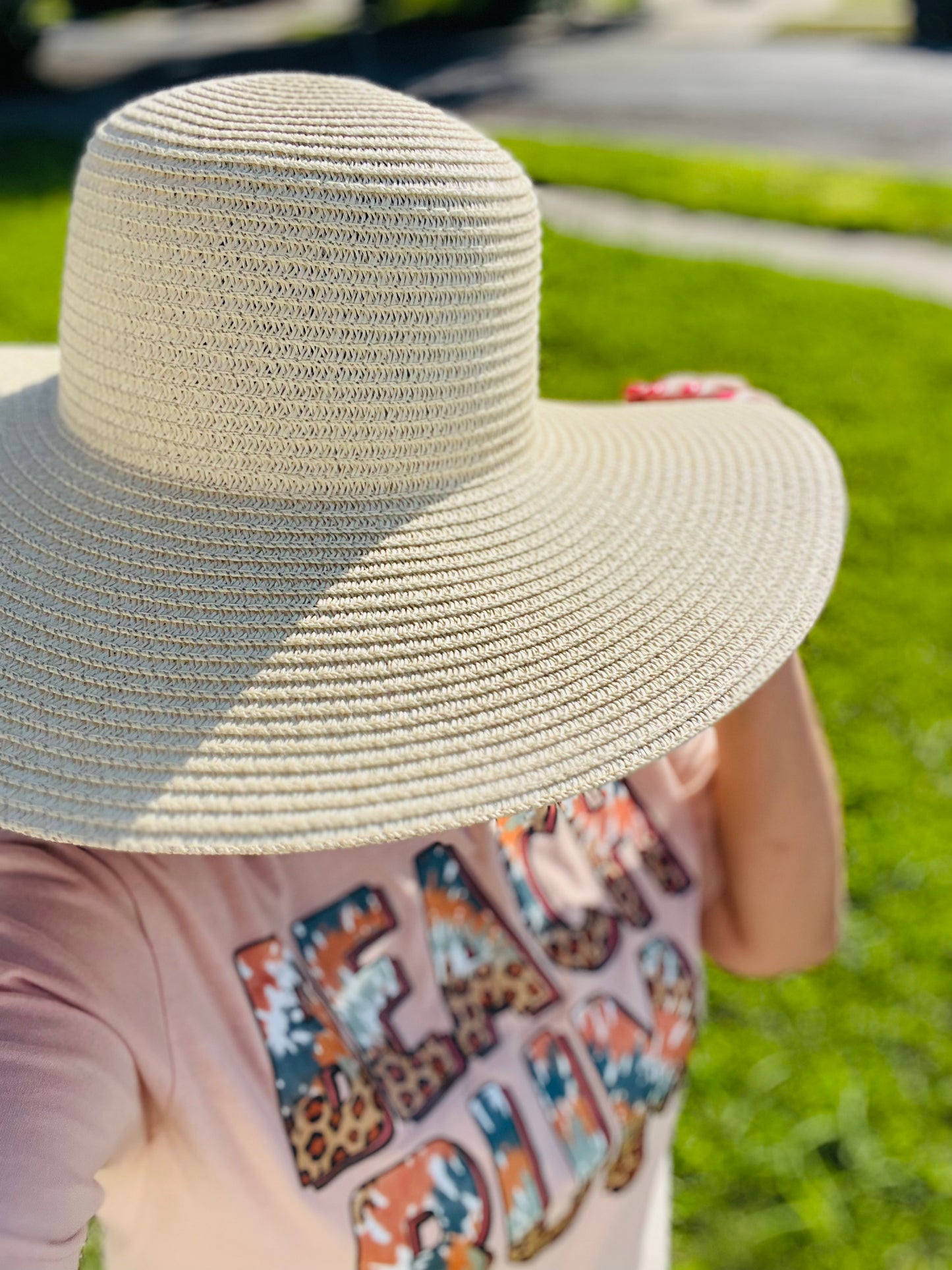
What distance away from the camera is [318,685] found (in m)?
0.85

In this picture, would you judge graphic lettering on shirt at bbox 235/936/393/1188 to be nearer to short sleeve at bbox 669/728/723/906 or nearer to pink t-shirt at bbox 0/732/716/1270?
pink t-shirt at bbox 0/732/716/1270

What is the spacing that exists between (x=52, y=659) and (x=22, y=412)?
0.41m

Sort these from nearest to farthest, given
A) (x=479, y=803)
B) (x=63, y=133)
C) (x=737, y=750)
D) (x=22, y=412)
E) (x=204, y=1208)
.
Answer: (x=479, y=803) < (x=204, y=1208) < (x=22, y=412) < (x=737, y=750) < (x=63, y=133)

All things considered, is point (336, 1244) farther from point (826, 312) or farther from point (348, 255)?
point (826, 312)

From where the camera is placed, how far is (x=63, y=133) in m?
9.01

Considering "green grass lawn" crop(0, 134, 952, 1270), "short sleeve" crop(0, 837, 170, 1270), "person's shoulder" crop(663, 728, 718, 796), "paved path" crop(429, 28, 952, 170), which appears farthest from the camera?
"paved path" crop(429, 28, 952, 170)

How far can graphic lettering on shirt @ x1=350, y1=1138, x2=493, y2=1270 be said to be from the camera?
981mm

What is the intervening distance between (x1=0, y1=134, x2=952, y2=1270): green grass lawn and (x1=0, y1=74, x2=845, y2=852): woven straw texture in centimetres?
37

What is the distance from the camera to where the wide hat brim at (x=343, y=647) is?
78 cm

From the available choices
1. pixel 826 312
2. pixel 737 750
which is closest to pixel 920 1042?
pixel 737 750

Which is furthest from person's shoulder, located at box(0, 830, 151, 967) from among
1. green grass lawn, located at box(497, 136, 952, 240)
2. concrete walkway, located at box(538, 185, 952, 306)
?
green grass lawn, located at box(497, 136, 952, 240)

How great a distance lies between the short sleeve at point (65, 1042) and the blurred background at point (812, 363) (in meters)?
0.87

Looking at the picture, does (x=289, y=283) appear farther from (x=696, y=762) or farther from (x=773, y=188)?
(x=773, y=188)

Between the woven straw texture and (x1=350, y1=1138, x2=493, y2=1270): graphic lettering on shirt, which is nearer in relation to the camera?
the woven straw texture
